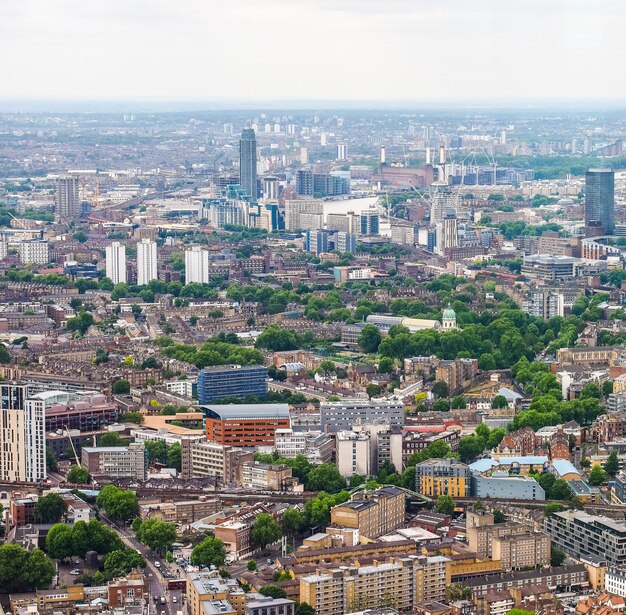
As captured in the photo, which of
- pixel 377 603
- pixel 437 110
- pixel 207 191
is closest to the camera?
pixel 377 603

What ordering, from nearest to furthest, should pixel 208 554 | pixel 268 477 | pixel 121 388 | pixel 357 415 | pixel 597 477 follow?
pixel 208 554 < pixel 268 477 < pixel 597 477 < pixel 357 415 < pixel 121 388

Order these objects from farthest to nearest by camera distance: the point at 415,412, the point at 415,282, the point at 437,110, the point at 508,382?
1. the point at 437,110
2. the point at 415,282
3. the point at 508,382
4. the point at 415,412

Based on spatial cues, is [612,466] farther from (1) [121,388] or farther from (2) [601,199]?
(2) [601,199]

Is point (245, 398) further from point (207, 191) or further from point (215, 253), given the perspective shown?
point (207, 191)

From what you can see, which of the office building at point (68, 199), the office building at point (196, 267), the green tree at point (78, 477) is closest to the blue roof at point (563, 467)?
the green tree at point (78, 477)

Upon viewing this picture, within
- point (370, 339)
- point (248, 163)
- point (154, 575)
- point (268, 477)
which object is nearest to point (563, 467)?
point (268, 477)

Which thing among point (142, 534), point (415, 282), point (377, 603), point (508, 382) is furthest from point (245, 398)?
point (415, 282)

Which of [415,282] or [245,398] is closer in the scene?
[245,398]
